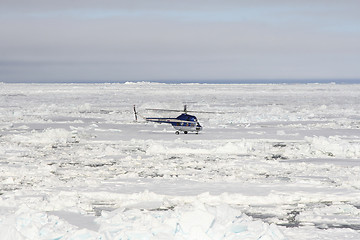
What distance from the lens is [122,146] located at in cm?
2155

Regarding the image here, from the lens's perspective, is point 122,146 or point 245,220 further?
point 122,146

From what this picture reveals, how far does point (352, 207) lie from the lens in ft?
36.2

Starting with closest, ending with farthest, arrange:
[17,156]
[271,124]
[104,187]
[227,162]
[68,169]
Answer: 1. [104,187]
2. [68,169]
3. [227,162]
4. [17,156]
5. [271,124]

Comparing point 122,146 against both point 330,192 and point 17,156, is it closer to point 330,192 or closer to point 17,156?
point 17,156

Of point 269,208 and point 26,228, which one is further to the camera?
point 269,208

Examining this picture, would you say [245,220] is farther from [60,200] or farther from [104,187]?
[104,187]

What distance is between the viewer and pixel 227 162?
683 inches

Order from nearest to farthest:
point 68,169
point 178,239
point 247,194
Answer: point 178,239, point 247,194, point 68,169

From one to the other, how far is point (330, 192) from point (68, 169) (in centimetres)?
810

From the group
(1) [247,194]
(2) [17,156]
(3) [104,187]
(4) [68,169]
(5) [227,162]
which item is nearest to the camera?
(1) [247,194]

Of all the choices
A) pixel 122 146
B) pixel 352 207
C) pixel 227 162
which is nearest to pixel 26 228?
pixel 352 207

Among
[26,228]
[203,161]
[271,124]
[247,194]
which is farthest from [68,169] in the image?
[271,124]

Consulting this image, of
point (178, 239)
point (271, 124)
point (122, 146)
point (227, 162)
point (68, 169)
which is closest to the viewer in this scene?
point (178, 239)

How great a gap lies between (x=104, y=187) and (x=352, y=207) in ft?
20.4
